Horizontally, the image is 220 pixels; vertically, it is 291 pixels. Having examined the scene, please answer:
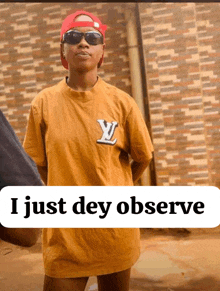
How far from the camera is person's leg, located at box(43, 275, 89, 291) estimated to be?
1383mm

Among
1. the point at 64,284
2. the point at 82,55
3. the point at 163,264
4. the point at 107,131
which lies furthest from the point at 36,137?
the point at 163,264

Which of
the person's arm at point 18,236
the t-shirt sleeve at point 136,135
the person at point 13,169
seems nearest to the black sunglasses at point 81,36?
the t-shirt sleeve at point 136,135

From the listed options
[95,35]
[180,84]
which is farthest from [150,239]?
[95,35]

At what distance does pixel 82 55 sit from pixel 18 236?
3.51 ft

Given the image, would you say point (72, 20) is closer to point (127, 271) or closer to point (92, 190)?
point (92, 190)

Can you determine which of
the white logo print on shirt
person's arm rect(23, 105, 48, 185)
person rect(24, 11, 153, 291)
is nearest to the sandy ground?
person rect(24, 11, 153, 291)

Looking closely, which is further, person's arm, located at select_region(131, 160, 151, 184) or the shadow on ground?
the shadow on ground

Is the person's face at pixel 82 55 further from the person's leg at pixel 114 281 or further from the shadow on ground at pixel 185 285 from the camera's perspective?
the shadow on ground at pixel 185 285

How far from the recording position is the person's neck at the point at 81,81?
1547mm

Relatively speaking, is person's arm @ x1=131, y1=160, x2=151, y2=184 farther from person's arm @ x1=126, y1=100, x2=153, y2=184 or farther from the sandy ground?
the sandy ground

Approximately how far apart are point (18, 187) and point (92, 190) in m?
0.76

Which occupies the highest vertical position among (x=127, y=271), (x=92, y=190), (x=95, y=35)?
(x=95, y=35)

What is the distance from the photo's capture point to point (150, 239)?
4.16 metres

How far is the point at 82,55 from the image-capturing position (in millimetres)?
1543
